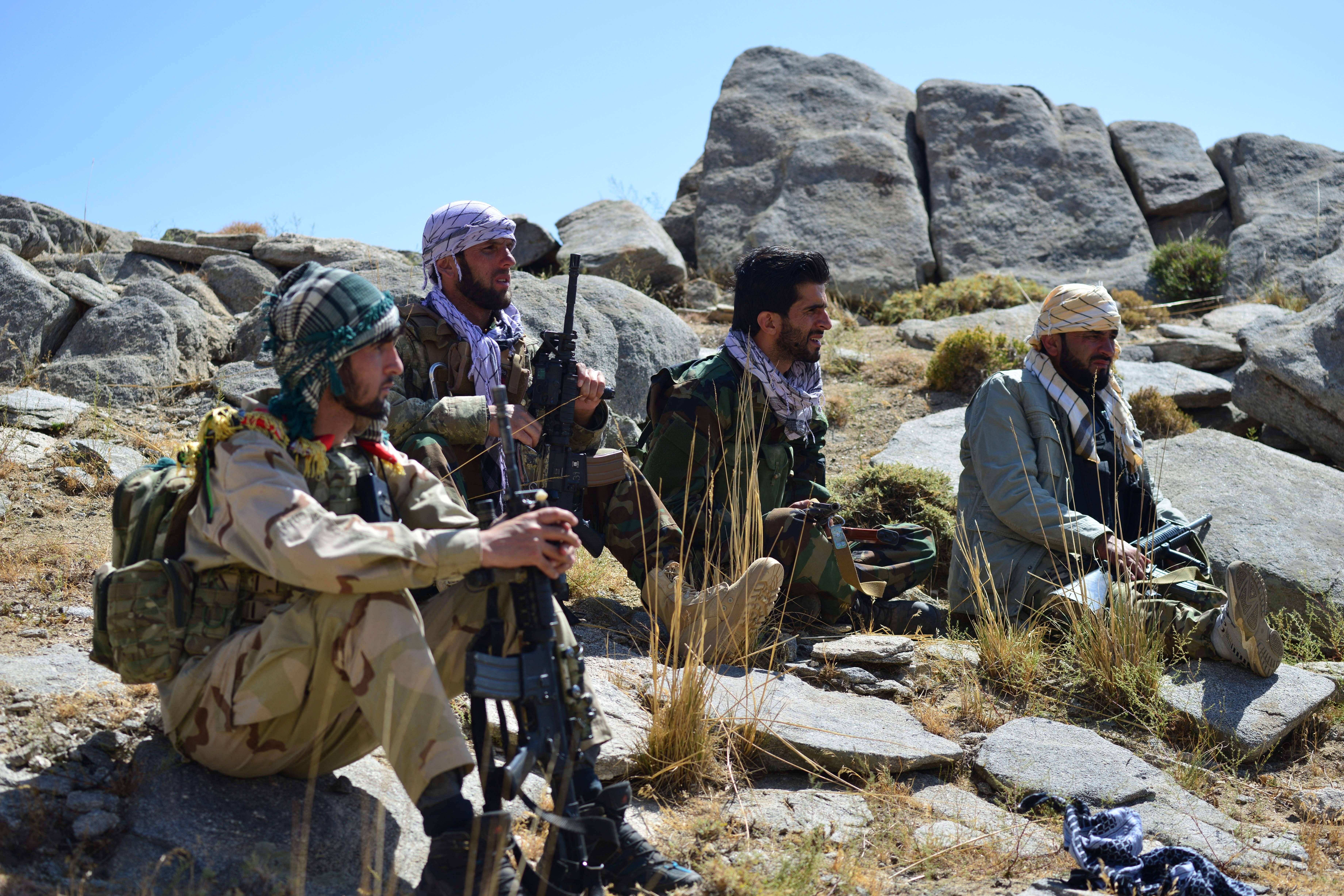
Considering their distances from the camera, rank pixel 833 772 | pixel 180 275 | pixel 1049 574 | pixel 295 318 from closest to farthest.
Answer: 1. pixel 295 318
2. pixel 833 772
3. pixel 1049 574
4. pixel 180 275

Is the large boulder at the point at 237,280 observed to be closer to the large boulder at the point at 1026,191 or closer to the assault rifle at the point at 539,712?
the assault rifle at the point at 539,712

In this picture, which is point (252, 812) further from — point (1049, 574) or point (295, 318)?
point (1049, 574)

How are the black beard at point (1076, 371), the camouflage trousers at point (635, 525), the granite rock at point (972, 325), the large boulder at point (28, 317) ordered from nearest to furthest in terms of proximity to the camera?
the camouflage trousers at point (635, 525) → the black beard at point (1076, 371) → the large boulder at point (28, 317) → the granite rock at point (972, 325)

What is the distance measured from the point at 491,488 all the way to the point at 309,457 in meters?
1.83

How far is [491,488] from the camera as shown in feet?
14.5

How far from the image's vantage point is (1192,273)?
40.2 ft

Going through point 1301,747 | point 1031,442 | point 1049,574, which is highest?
point 1031,442

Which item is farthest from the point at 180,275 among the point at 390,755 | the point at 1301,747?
the point at 1301,747

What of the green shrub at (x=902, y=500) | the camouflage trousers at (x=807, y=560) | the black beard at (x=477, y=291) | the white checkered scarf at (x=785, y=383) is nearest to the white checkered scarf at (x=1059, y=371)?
the white checkered scarf at (x=785, y=383)

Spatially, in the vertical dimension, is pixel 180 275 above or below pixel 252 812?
above

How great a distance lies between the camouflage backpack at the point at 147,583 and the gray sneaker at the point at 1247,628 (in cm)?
348

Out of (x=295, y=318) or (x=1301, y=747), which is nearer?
(x=295, y=318)

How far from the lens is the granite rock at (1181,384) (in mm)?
8688

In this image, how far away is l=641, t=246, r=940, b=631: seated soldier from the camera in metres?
4.72
